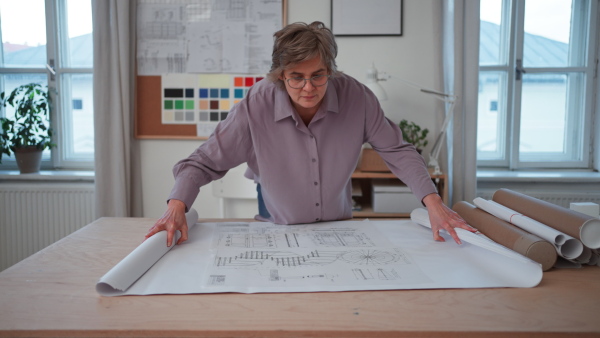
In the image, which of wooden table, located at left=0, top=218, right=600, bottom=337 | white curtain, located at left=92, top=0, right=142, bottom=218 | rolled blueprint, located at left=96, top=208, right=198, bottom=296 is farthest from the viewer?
white curtain, located at left=92, top=0, right=142, bottom=218

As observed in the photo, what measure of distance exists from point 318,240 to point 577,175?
2.63 meters

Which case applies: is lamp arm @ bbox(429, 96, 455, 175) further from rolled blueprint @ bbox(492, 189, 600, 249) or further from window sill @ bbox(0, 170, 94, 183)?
window sill @ bbox(0, 170, 94, 183)

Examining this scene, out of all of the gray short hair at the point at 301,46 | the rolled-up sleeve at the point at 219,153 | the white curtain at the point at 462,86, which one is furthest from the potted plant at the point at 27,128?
the white curtain at the point at 462,86

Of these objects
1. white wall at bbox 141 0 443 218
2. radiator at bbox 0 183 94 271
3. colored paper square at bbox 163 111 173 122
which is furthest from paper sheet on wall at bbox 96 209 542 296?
radiator at bbox 0 183 94 271

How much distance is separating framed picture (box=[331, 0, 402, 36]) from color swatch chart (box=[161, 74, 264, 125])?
0.67 meters

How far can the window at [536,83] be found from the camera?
11.3 ft

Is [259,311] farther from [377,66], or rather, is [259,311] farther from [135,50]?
[135,50]

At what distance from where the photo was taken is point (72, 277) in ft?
3.83

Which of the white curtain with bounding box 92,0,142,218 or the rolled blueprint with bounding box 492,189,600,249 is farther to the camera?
the white curtain with bounding box 92,0,142,218

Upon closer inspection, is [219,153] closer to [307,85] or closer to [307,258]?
[307,85]

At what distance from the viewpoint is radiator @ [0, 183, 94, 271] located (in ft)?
11.1

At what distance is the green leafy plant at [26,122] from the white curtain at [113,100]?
48 centimetres

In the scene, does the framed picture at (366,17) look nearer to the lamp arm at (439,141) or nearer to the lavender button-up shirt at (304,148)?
the lamp arm at (439,141)

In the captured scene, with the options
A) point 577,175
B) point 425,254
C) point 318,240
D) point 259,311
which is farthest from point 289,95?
point 577,175
